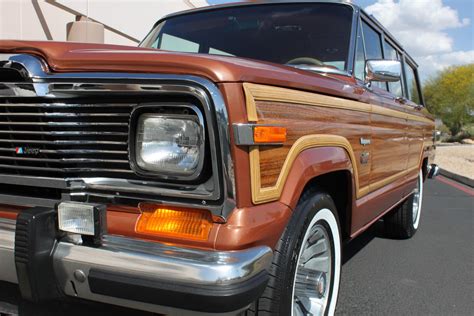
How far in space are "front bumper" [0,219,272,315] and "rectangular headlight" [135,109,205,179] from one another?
0.30 meters

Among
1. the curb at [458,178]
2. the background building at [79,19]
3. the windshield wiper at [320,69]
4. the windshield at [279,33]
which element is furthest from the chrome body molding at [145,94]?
the curb at [458,178]

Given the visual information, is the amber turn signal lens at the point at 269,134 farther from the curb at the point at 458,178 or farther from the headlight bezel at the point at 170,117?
the curb at the point at 458,178

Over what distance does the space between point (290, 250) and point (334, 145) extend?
710 mm

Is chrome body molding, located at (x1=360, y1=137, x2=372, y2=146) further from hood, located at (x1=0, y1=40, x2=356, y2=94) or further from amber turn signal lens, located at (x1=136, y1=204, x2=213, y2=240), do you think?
amber turn signal lens, located at (x1=136, y1=204, x2=213, y2=240)

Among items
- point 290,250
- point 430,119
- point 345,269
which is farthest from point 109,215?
point 430,119

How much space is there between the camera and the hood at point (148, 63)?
170 centimetres

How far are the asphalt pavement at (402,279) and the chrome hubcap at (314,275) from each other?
75cm

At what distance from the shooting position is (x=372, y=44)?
373 centimetres

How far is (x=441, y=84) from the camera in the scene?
36.4 metres

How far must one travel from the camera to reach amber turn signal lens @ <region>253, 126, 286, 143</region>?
176 centimetres

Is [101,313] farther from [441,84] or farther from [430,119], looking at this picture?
[441,84]

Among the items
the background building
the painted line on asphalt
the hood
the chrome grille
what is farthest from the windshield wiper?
the painted line on asphalt

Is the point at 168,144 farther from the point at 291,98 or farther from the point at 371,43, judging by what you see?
the point at 371,43

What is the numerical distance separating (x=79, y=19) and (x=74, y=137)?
7.52 metres
